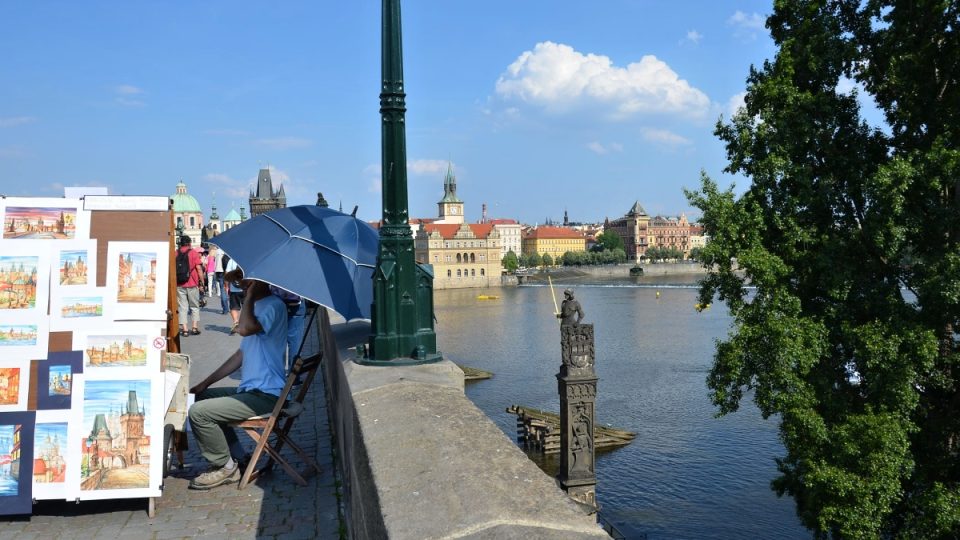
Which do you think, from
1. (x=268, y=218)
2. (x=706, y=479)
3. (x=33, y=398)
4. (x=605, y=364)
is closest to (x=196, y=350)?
(x=268, y=218)

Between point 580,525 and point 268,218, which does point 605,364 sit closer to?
point 268,218

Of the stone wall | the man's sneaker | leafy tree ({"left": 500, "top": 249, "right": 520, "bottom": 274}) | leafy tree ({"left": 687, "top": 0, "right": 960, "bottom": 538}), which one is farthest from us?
leafy tree ({"left": 500, "top": 249, "right": 520, "bottom": 274})

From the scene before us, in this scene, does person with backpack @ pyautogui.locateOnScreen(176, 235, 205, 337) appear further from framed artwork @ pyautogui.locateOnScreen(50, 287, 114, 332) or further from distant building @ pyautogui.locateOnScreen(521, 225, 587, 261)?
distant building @ pyautogui.locateOnScreen(521, 225, 587, 261)

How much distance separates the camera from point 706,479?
2195cm

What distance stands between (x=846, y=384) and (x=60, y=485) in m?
12.3

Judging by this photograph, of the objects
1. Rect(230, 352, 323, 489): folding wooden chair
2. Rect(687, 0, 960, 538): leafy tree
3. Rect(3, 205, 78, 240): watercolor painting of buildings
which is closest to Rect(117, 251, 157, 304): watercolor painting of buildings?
Rect(3, 205, 78, 240): watercolor painting of buildings

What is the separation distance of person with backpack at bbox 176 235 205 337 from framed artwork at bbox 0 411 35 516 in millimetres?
7340

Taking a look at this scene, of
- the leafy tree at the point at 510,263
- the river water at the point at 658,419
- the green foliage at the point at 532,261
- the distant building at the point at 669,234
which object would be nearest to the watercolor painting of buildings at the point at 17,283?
the river water at the point at 658,419

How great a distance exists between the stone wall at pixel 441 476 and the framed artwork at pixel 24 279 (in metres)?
2.06

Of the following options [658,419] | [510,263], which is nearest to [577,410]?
[658,419]

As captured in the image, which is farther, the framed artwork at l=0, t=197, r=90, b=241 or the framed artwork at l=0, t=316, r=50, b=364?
the framed artwork at l=0, t=197, r=90, b=241

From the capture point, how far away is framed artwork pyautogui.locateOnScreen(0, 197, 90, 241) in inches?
187

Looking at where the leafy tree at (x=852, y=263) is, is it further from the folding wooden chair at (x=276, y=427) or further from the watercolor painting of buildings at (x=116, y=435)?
the watercolor painting of buildings at (x=116, y=435)

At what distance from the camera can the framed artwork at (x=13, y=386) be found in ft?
15.1
